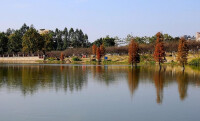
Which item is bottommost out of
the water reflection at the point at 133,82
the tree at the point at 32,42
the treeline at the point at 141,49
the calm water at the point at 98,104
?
the calm water at the point at 98,104

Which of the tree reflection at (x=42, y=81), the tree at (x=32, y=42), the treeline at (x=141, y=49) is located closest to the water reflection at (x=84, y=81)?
the tree reflection at (x=42, y=81)

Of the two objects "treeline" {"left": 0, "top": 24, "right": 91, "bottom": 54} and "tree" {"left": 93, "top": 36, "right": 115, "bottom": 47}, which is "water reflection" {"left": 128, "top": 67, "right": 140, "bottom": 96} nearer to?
"treeline" {"left": 0, "top": 24, "right": 91, "bottom": 54}

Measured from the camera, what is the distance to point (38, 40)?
10069 centimetres

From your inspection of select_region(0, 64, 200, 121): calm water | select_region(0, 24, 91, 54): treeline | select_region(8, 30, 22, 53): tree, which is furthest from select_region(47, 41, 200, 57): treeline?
select_region(0, 64, 200, 121): calm water

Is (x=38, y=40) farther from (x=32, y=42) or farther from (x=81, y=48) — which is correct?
(x=81, y=48)

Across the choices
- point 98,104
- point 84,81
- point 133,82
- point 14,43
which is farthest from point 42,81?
point 14,43

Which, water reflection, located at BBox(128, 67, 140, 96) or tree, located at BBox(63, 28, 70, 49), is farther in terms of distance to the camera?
tree, located at BBox(63, 28, 70, 49)

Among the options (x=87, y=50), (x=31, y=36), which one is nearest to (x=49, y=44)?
(x=31, y=36)

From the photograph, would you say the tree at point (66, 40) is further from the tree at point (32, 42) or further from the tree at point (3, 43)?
the tree at point (3, 43)

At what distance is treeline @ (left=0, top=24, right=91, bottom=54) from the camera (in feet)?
331

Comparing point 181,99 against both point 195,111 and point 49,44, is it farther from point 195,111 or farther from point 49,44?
point 49,44

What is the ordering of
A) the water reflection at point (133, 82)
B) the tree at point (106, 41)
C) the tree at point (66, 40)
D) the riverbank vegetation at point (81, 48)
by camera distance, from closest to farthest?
the water reflection at point (133, 82) < the riverbank vegetation at point (81, 48) < the tree at point (106, 41) < the tree at point (66, 40)

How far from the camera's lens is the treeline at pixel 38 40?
331ft

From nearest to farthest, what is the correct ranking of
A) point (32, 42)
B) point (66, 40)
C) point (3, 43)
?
point (32, 42), point (3, 43), point (66, 40)
